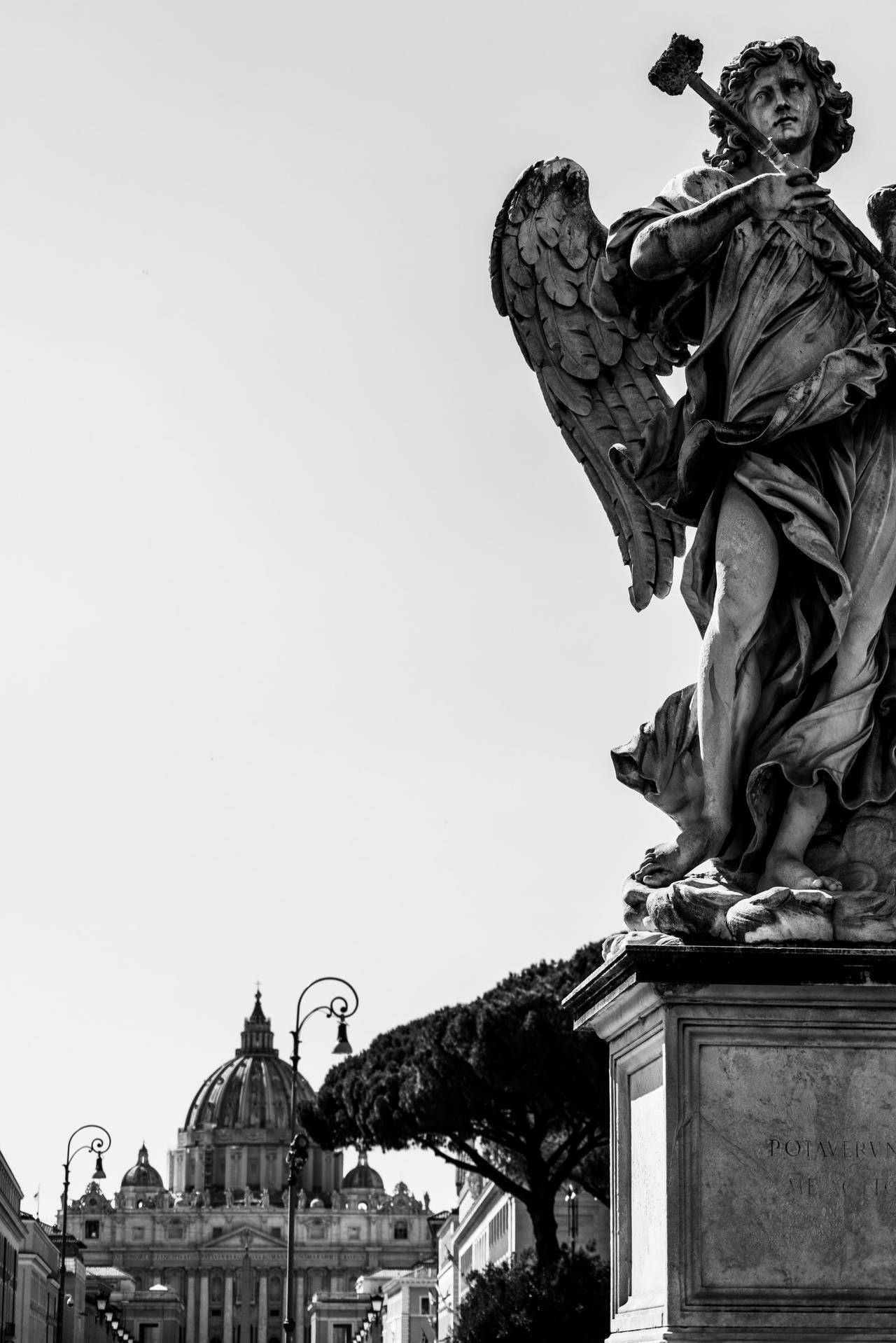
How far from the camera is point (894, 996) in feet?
16.7

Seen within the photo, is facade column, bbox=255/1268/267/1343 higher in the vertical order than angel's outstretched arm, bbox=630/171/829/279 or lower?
lower

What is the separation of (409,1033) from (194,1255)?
142 metres

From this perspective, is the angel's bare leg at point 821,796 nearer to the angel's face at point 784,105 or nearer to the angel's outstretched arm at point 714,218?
the angel's outstretched arm at point 714,218

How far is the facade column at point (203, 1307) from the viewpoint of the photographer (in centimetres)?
17012

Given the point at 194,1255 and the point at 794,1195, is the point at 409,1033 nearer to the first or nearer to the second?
the point at 794,1195

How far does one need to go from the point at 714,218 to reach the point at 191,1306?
17762cm

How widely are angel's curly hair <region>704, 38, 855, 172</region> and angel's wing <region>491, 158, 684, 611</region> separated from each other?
1.58 ft

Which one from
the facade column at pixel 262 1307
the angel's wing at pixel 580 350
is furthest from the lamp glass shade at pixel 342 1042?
the facade column at pixel 262 1307


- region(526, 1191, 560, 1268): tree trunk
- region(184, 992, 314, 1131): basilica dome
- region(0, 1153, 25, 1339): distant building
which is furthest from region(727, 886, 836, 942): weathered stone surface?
region(184, 992, 314, 1131): basilica dome

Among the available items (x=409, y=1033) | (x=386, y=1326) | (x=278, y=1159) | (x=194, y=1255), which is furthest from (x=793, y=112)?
(x=278, y=1159)

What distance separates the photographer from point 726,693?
18.2 ft

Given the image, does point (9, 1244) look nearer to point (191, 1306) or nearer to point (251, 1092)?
point (191, 1306)

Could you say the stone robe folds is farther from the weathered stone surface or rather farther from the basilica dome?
the basilica dome

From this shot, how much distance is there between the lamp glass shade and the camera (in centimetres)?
2836
